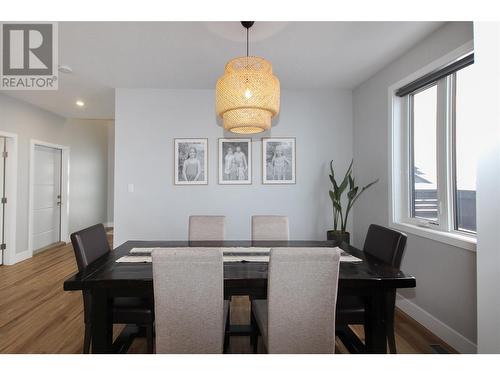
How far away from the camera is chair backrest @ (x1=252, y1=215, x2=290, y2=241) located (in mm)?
2451

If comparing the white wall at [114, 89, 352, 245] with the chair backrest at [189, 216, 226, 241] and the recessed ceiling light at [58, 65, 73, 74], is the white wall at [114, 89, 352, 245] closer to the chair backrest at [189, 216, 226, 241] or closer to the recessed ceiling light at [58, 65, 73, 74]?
the recessed ceiling light at [58, 65, 73, 74]

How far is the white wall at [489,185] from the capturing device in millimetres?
1345

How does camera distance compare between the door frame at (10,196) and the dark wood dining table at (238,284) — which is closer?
the dark wood dining table at (238,284)

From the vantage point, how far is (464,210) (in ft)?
6.70

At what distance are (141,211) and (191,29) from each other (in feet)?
7.58

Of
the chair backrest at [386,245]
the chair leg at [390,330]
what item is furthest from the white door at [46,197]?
the chair leg at [390,330]

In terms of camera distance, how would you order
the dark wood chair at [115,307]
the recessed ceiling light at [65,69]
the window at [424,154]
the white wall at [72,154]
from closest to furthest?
the dark wood chair at [115,307] → the window at [424,154] → the recessed ceiling light at [65,69] → the white wall at [72,154]

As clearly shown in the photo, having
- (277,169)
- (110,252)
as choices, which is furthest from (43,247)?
(277,169)

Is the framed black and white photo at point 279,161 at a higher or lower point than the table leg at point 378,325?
higher

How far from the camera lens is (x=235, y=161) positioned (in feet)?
11.5

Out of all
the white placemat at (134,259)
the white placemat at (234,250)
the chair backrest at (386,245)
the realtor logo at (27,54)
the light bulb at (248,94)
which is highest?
the realtor logo at (27,54)

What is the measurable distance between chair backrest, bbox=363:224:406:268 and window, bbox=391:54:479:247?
66cm

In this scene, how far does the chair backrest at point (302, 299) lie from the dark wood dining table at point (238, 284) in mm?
140

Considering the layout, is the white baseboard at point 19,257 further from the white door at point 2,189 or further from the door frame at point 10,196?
the white door at point 2,189
